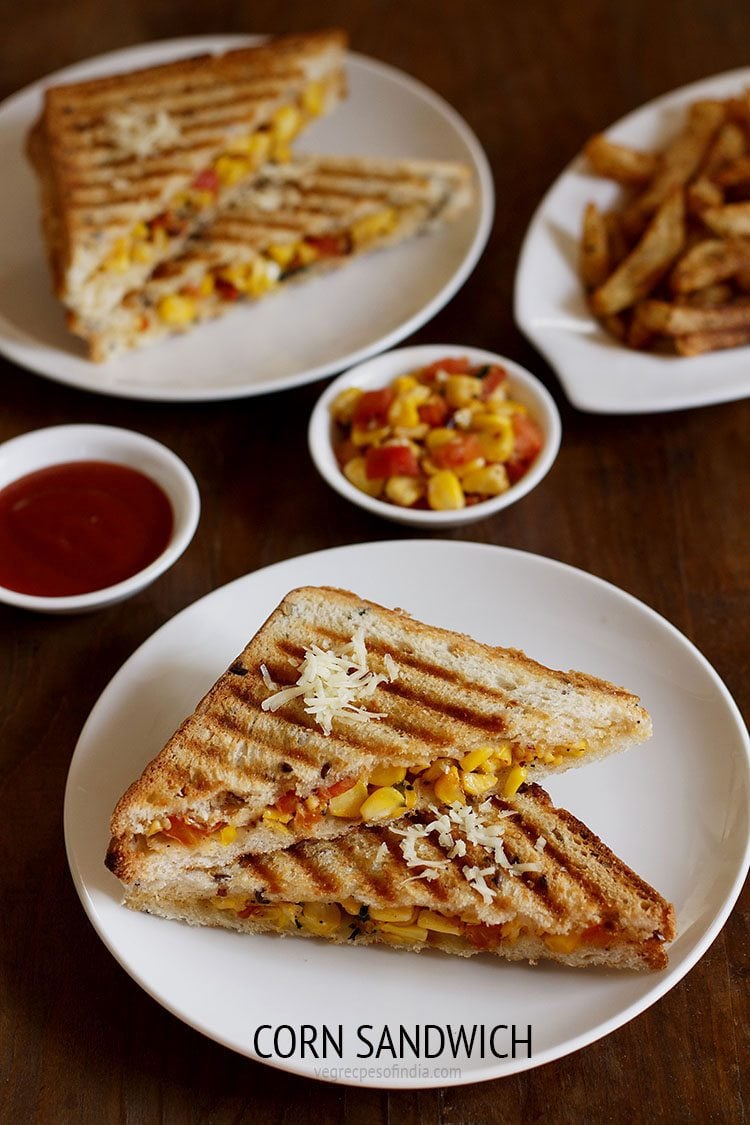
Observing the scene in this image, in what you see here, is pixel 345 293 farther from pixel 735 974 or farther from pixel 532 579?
pixel 735 974

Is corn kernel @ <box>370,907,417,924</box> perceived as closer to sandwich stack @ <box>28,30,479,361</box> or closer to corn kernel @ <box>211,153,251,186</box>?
sandwich stack @ <box>28,30,479,361</box>

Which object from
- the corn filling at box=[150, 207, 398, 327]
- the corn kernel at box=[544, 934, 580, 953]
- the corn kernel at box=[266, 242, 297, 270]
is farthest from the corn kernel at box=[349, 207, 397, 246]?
the corn kernel at box=[544, 934, 580, 953]

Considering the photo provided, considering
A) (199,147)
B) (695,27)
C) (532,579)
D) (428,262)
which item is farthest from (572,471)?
(695,27)

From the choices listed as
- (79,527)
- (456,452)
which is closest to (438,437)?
(456,452)

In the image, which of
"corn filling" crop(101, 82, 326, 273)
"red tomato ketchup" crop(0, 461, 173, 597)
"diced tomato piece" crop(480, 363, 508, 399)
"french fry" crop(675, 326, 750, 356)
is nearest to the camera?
"red tomato ketchup" crop(0, 461, 173, 597)

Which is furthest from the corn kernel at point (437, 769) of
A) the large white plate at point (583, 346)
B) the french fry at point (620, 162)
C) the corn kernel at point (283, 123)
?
the corn kernel at point (283, 123)

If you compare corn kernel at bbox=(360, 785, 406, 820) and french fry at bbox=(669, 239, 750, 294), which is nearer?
corn kernel at bbox=(360, 785, 406, 820)
